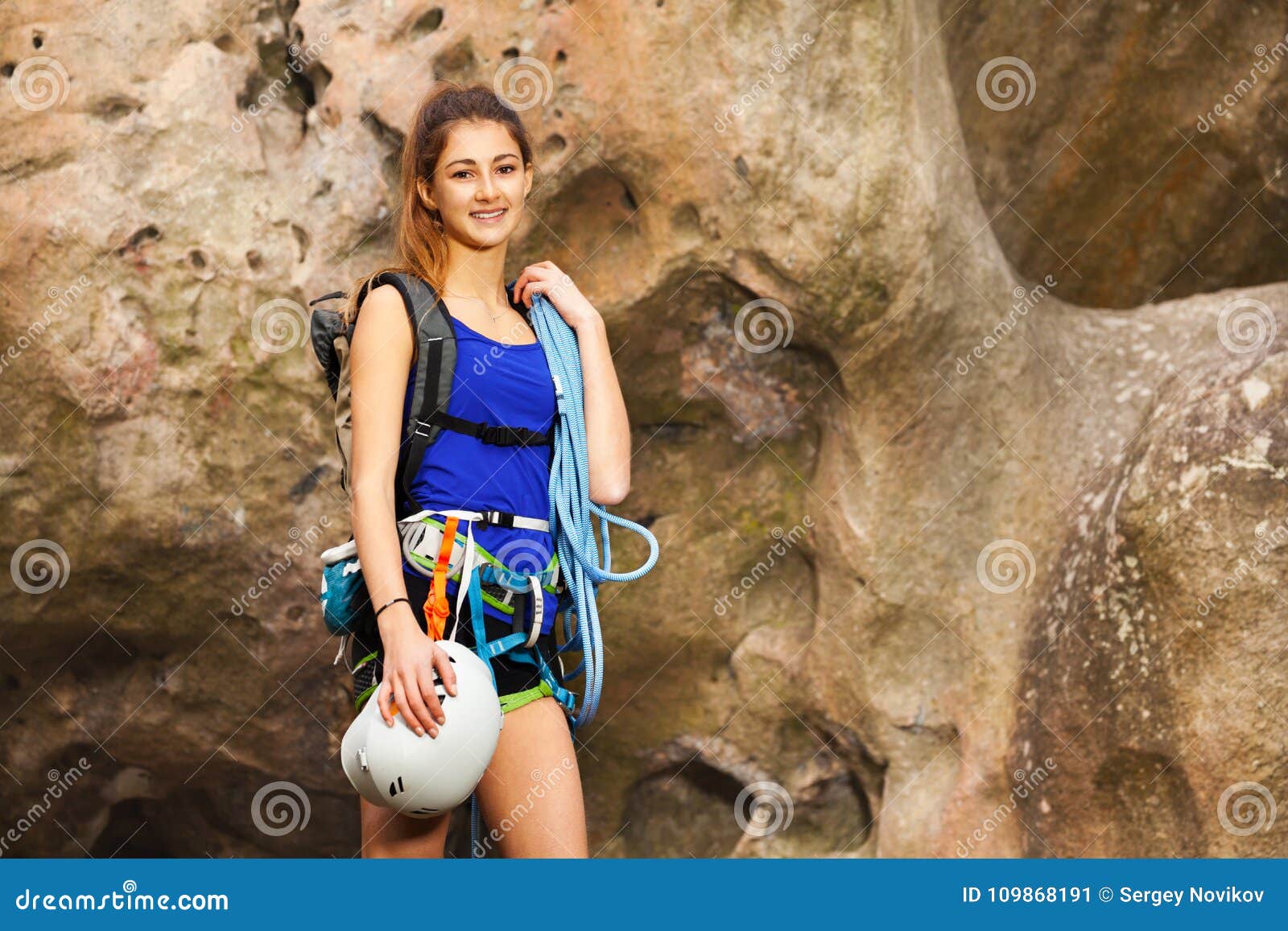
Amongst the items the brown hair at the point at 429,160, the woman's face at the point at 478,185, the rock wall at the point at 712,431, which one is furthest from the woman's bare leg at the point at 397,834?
the rock wall at the point at 712,431

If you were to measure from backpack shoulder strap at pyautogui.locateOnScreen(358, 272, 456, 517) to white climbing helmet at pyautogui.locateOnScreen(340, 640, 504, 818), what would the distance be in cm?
43

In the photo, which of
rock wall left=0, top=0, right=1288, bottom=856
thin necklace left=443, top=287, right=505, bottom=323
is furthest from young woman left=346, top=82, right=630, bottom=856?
rock wall left=0, top=0, right=1288, bottom=856

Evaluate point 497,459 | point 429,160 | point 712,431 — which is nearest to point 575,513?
point 497,459

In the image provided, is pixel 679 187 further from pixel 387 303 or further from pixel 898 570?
pixel 387 303

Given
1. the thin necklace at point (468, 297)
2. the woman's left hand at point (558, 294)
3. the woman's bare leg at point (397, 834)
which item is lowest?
the woman's bare leg at point (397, 834)

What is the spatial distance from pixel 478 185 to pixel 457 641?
3.22ft

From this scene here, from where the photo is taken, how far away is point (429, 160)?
125 inches

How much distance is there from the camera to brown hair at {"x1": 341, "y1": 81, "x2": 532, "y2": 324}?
3.15m

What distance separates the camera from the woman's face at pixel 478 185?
123 inches

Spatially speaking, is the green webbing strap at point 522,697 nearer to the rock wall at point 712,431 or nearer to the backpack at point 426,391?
the backpack at point 426,391

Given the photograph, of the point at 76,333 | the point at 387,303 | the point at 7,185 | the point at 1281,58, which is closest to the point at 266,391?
the point at 76,333

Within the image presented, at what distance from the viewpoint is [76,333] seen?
4535 mm

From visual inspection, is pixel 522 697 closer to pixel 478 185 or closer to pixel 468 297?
pixel 468 297

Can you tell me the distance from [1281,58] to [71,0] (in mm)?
4101
